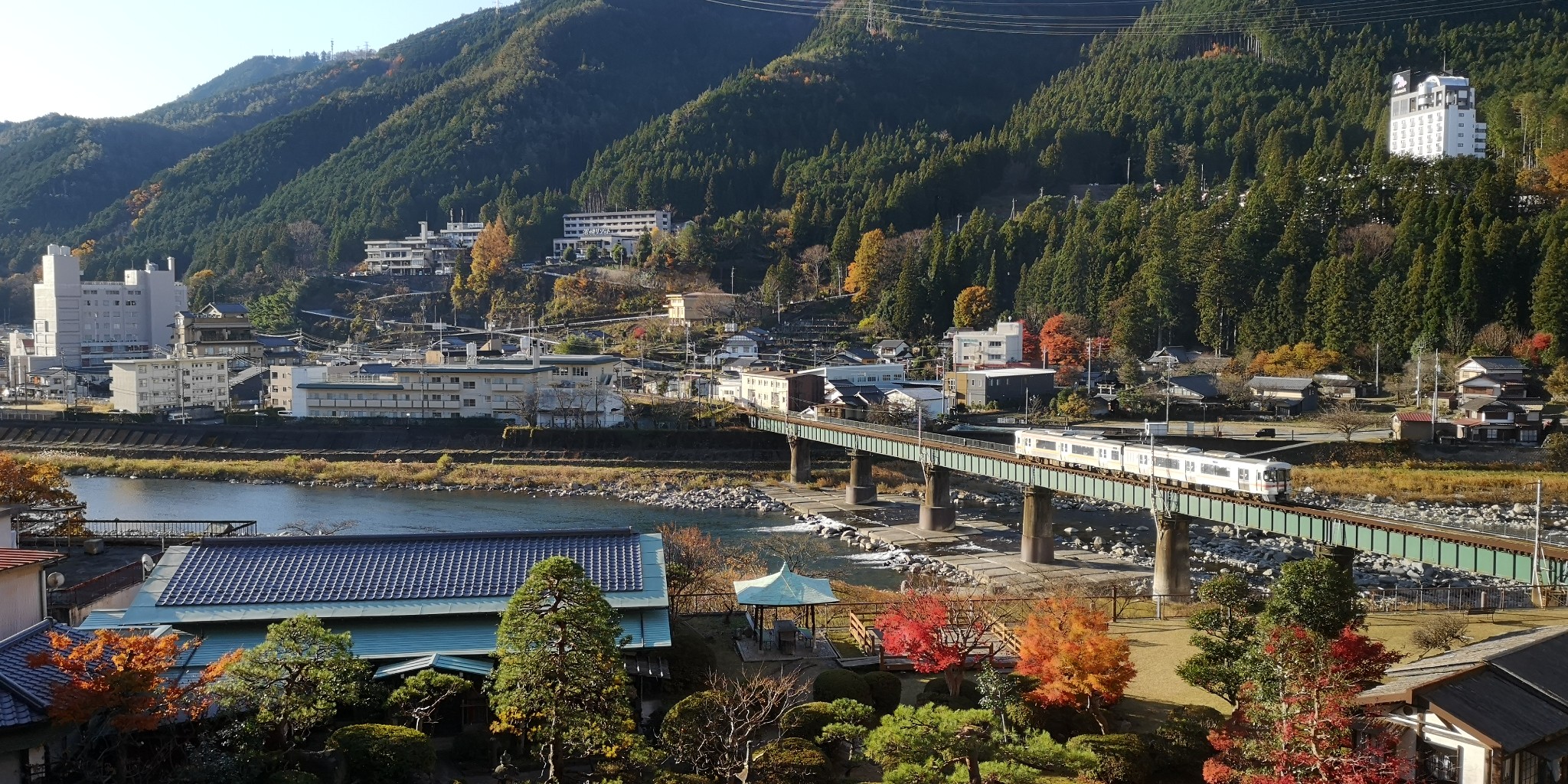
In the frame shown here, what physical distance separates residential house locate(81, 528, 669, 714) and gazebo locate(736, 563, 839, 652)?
4.36 ft

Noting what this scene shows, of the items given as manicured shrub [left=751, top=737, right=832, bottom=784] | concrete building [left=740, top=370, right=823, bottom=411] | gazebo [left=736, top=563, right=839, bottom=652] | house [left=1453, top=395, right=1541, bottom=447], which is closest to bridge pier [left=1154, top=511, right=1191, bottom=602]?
gazebo [left=736, top=563, right=839, bottom=652]

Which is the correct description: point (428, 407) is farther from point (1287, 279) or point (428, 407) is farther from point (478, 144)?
point (478, 144)

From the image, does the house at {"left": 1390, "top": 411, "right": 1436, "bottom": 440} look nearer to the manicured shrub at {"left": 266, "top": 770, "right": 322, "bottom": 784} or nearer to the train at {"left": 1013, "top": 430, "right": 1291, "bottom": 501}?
the train at {"left": 1013, "top": 430, "right": 1291, "bottom": 501}

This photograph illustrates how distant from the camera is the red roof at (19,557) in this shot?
11.8 metres

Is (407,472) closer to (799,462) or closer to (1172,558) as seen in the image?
(799,462)

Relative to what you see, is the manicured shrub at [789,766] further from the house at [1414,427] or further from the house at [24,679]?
the house at [1414,427]

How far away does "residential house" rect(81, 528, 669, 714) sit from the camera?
13.9m

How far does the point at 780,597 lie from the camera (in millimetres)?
16047

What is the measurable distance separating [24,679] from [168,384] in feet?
152

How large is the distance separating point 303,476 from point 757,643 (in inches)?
1254

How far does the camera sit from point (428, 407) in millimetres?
49719

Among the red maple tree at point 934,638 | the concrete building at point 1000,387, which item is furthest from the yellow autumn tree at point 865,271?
the red maple tree at point 934,638

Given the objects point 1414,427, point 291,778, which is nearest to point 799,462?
point 1414,427

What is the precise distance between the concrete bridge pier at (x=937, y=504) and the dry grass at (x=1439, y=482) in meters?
11.2
